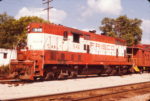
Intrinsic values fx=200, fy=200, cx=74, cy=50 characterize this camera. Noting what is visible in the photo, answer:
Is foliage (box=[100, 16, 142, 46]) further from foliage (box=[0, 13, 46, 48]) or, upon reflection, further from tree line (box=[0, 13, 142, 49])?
foliage (box=[0, 13, 46, 48])

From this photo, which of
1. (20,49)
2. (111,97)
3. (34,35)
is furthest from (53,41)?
(111,97)

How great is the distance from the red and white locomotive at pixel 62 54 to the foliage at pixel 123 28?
24.5 metres

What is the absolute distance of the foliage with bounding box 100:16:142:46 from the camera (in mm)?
44562

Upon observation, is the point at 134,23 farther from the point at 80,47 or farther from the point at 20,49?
the point at 20,49

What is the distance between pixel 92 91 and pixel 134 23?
128ft

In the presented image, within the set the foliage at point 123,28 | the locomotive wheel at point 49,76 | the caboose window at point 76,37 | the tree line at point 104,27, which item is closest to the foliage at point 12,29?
the tree line at point 104,27

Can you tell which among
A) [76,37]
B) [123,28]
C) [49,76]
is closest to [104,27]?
[123,28]

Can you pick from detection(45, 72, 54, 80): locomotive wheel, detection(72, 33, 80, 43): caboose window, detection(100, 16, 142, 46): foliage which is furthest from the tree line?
detection(45, 72, 54, 80): locomotive wheel

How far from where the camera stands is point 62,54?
15383 millimetres

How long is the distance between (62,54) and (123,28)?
1319 inches

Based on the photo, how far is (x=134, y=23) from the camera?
45.8m

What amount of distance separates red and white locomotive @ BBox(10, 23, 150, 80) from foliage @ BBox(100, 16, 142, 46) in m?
24.5

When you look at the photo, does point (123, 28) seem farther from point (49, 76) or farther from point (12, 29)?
point (49, 76)

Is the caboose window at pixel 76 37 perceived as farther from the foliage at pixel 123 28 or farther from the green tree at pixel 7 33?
the green tree at pixel 7 33
